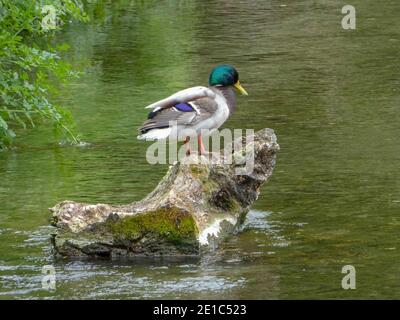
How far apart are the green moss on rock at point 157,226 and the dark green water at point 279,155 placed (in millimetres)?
289

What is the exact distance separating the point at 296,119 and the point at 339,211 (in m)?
5.92

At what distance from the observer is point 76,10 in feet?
56.4

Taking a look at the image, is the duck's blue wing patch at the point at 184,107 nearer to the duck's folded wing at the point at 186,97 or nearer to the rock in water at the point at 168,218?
the duck's folded wing at the point at 186,97

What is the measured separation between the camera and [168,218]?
→ 532 inches

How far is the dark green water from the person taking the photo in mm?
13102

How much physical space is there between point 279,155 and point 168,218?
549 cm

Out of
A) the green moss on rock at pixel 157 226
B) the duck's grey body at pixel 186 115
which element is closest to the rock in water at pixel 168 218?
the green moss on rock at pixel 157 226

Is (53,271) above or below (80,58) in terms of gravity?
below

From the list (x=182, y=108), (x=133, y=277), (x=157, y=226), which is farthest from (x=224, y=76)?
(x=133, y=277)

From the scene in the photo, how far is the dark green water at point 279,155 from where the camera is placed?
1310 cm

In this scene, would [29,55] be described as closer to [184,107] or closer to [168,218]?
[184,107]

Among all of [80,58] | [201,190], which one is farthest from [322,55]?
[201,190]

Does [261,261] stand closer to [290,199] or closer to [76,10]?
[290,199]

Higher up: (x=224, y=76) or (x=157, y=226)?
(x=224, y=76)
